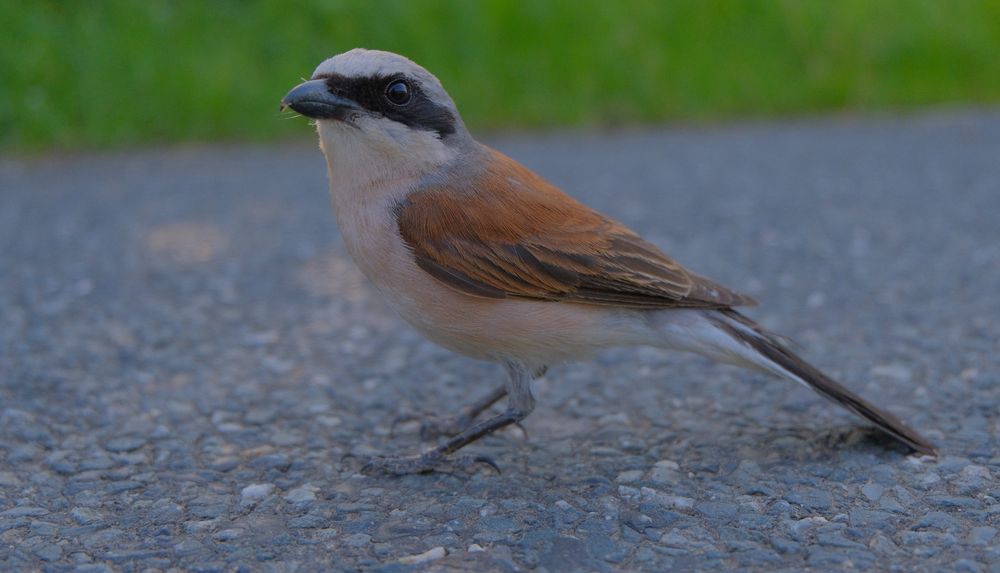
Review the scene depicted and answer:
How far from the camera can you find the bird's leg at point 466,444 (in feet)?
12.5

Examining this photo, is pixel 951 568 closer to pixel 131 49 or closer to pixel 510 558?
pixel 510 558

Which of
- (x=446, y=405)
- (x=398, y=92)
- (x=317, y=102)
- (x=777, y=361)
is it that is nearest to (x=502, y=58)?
(x=446, y=405)

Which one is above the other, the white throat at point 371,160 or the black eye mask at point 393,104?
the black eye mask at point 393,104

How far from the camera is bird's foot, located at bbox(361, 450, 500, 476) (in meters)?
3.80

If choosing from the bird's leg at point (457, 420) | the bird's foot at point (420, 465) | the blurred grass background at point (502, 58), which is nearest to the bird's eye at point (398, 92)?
the bird's leg at point (457, 420)

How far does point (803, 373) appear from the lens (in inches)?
153

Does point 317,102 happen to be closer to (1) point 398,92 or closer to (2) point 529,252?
(1) point 398,92

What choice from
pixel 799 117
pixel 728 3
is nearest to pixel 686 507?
pixel 799 117

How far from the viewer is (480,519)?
3.39 meters

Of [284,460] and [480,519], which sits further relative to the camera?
[284,460]

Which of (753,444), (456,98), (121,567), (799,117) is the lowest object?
(121,567)

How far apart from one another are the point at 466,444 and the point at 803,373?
1.32 metres

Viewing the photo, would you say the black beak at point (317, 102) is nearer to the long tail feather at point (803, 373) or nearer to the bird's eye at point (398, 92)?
the bird's eye at point (398, 92)

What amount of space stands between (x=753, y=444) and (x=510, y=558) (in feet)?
4.42
